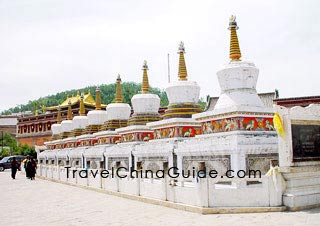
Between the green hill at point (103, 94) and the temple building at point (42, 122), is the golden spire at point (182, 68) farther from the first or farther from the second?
the green hill at point (103, 94)

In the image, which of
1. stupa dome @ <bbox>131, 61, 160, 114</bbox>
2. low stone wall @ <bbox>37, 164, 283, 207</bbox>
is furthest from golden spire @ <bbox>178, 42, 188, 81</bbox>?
low stone wall @ <bbox>37, 164, 283, 207</bbox>

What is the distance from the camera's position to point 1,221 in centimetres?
1145

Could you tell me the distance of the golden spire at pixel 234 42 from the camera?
16.7 metres

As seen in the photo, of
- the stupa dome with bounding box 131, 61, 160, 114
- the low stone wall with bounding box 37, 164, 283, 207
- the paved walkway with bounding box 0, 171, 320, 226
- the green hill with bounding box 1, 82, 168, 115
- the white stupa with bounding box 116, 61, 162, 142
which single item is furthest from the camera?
the green hill with bounding box 1, 82, 168, 115

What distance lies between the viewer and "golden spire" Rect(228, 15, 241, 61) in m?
16.7

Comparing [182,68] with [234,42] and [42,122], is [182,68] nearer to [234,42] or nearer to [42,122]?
[234,42]

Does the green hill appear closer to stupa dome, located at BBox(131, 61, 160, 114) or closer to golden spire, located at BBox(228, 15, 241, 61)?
stupa dome, located at BBox(131, 61, 160, 114)

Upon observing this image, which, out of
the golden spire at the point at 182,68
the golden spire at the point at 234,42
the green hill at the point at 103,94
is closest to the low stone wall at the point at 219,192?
the golden spire at the point at 234,42

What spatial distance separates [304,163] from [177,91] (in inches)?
386

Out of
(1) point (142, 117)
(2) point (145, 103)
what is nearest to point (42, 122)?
(2) point (145, 103)

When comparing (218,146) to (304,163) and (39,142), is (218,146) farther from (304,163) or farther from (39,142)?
(39,142)

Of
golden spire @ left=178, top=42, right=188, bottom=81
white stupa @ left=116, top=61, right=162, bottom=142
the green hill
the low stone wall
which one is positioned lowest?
the low stone wall

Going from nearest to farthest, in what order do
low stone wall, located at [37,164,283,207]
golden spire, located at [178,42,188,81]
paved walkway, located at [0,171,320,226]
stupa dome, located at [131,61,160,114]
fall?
paved walkway, located at [0,171,320,226], low stone wall, located at [37,164,283,207], golden spire, located at [178,42,188,81], stupa dome, located at [131,61,160,114]

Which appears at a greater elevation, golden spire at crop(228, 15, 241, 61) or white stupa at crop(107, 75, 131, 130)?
golden spire at crop(228, 15, 241, 61)
